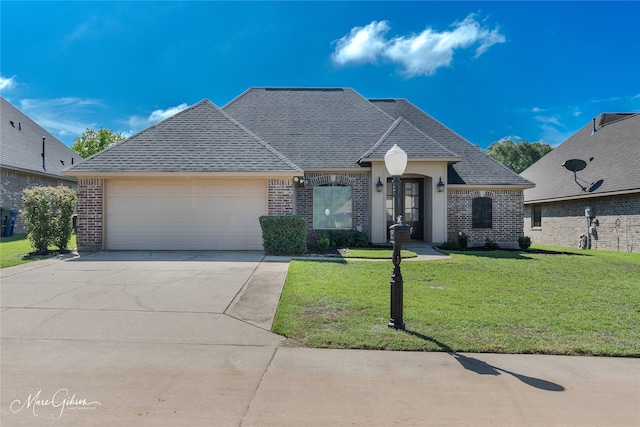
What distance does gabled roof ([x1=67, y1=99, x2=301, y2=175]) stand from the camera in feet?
35.6

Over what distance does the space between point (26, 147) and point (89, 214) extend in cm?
1410

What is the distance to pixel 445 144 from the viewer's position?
15.8 m

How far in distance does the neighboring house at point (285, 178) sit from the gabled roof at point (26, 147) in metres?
10.6

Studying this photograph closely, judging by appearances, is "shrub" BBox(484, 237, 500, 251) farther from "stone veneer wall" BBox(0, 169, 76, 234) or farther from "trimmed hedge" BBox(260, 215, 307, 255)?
"stone veneer wall" BBox(0, 169, 76, 234)

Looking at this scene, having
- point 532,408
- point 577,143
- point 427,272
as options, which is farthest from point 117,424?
point 577,143

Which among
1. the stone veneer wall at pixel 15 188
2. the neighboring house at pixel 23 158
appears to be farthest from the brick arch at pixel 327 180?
the stone veneer wall at pixel 15 188

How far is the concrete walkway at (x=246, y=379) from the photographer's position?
2.76 meters

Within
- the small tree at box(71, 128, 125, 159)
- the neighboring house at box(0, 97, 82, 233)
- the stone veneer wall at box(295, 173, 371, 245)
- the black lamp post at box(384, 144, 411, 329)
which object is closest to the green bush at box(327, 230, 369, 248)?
the stone veneer wall at box(295, 173, 371, 245)

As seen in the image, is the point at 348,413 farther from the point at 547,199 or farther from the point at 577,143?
the point at 577,143

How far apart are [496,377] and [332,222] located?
1054 cm

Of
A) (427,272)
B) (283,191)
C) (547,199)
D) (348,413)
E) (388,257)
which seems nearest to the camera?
(348,413)

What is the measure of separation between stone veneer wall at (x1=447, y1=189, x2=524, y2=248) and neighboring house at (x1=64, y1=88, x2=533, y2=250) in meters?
0.04

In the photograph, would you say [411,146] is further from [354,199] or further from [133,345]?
[133,345]

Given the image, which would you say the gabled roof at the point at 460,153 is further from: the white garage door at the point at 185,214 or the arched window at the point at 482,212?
the white garage door at the point at 185,214
